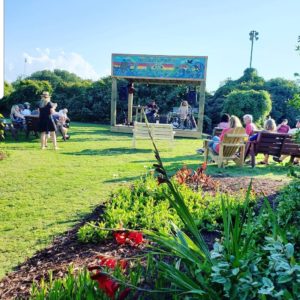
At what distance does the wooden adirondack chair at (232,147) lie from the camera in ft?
25.7

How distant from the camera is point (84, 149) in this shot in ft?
33.1

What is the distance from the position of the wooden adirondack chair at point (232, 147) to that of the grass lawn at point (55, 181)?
27 centimetres

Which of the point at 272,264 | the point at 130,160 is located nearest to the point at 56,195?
the point at 130,160

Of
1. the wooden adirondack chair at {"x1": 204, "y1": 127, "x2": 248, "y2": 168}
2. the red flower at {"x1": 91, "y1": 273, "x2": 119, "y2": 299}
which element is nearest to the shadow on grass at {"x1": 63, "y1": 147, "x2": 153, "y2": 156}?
the wooden adirondack chair at {"x1": 204, "y1": 127, "x2": 248, "y2": 168}

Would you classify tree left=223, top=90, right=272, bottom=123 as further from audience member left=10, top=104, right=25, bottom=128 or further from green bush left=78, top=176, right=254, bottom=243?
green bush left=78, top=176, right=254, bottom=243

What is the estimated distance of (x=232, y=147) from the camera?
8.02 meters

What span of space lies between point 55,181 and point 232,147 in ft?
14.1

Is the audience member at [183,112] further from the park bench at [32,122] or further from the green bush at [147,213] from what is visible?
the green bush at [147,213]

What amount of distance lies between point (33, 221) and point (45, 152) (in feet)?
18.0

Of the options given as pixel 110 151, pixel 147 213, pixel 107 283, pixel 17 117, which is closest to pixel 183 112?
pixel 17 117

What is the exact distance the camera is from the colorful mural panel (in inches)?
662

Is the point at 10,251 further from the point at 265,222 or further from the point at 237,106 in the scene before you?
the point at 237,106

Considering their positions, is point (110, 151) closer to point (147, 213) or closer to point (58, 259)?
point (147, 213)

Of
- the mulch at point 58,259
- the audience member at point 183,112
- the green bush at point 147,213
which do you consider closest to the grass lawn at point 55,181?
the mulch at point 58,259
